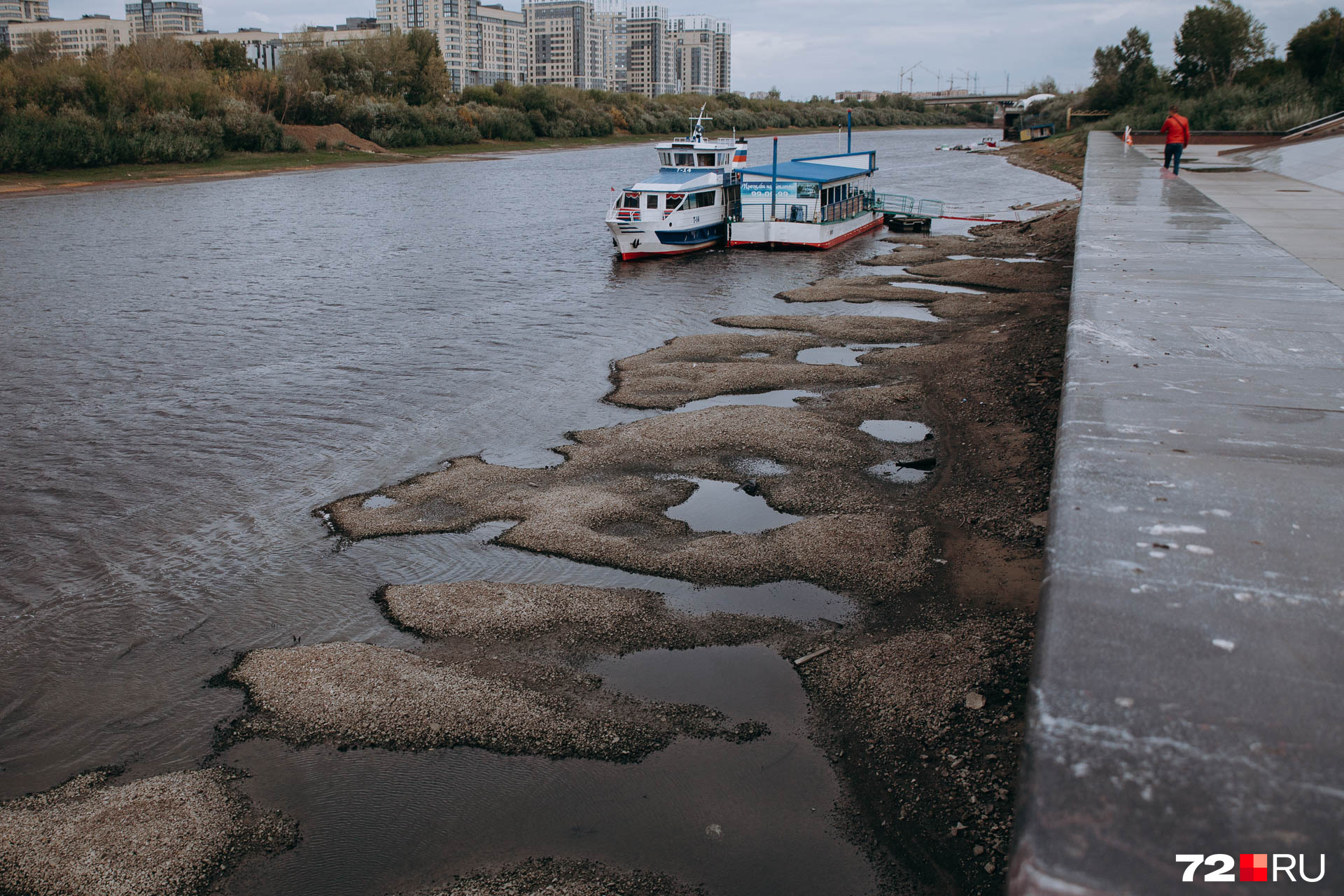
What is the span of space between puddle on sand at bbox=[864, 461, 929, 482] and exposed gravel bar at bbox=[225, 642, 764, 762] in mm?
4470

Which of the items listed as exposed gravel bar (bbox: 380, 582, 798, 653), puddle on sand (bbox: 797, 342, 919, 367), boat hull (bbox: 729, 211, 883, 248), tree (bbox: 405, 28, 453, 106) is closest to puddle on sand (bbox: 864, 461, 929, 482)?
exposed gravel bar (bbox: 380, 582, 798, 653)

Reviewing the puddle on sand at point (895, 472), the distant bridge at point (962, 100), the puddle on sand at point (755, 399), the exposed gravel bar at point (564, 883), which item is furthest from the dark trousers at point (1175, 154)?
the distant bridge at point (962, 100)

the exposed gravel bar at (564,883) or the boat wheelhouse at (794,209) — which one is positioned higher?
the boat wheelhouse at (794,209)

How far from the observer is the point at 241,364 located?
654 inches

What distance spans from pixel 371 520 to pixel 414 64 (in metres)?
85.4

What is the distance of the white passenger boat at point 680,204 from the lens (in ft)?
97.0

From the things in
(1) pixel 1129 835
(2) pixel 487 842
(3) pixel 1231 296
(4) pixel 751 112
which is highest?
(4) pixel 751 112

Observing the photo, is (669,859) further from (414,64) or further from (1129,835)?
(414,64)

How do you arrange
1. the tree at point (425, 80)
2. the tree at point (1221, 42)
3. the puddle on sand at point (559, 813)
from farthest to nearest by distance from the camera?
1. the tree at point (425, 80)
2. the tree at point (1221, 42)
3. the puddle on sand at point (559, 813)

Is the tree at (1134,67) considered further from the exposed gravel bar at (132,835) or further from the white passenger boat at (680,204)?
the exposed gravel bar at (132,835)

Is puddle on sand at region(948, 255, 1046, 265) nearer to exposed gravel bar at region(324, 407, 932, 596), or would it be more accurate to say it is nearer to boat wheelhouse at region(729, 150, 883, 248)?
boat wheelhouse at region(729, 150, 883, 248)

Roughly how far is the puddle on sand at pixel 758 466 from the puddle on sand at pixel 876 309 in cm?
910

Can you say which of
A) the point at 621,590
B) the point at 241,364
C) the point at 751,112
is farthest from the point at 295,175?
the point at 751,112

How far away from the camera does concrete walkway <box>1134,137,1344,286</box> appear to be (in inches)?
501
